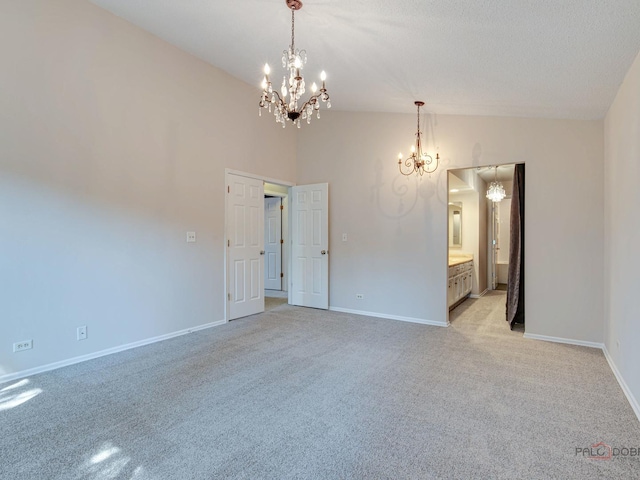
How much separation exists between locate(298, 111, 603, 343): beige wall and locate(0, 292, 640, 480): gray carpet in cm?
77

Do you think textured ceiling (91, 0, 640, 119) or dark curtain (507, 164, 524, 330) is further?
dark curtain (507, 164, 524, 330)

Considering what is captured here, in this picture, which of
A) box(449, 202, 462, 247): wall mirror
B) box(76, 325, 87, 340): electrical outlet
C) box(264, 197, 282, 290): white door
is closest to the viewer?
box(76, 325, 87, 340): electrical outlet

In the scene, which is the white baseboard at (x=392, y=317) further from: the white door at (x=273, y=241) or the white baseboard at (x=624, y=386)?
the white door at (x=273, y=241)

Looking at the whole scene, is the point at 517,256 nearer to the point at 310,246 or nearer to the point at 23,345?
the point at 310,246

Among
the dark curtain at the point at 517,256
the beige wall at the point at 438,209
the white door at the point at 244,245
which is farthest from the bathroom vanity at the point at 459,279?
the white door at the point at 244,245

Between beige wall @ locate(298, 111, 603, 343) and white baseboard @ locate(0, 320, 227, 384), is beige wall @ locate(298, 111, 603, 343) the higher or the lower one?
the higher one

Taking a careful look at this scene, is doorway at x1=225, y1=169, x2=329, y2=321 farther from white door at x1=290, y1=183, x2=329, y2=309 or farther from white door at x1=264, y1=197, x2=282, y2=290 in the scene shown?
white door at x1=264, y1=197, x2=282, y2=290

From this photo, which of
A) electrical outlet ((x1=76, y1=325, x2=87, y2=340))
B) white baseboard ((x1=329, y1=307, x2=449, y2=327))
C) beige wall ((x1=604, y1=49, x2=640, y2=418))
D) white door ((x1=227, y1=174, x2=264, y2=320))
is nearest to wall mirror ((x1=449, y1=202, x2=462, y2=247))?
white baseboard ((x1=329, y1=307, x2=449, y2=327))

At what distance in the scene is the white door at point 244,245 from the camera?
15.7ft

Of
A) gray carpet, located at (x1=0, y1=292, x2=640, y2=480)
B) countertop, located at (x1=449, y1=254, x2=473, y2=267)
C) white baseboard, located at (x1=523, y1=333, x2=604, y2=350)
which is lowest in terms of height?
gray carpet, located at (x1=0, y1=292, x2=640, y2=480)

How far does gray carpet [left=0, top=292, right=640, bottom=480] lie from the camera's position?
1764 mm

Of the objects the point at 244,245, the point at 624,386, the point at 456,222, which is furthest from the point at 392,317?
the point at 456,222

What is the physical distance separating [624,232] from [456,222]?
4.52 meters

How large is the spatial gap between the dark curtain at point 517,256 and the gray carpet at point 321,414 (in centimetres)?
76
